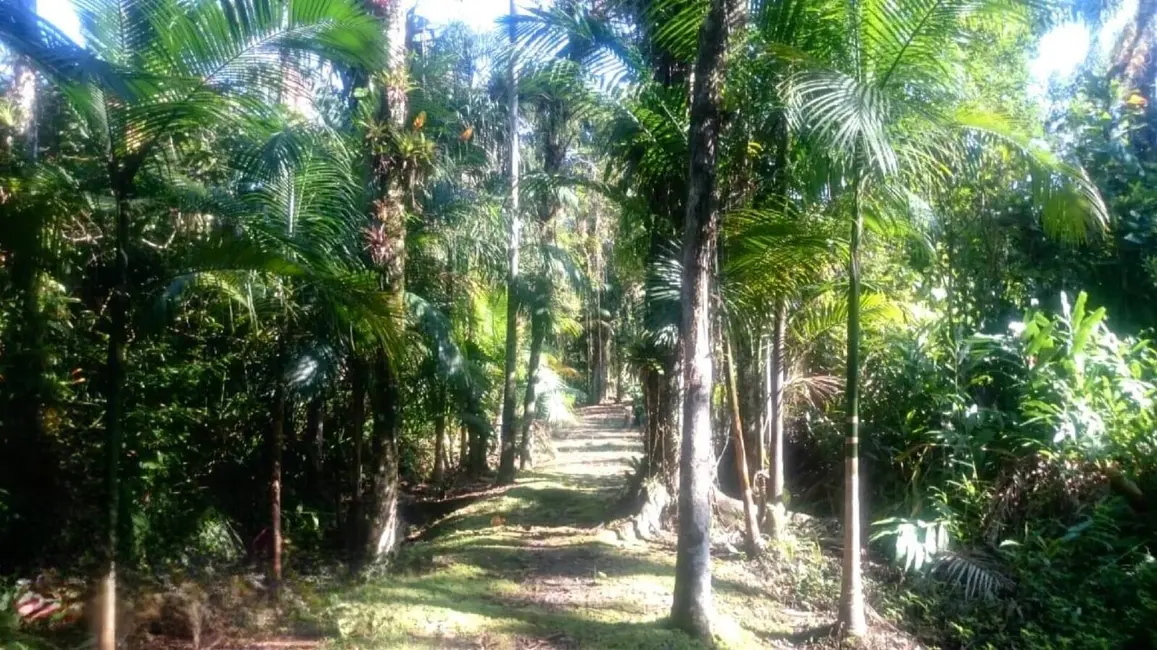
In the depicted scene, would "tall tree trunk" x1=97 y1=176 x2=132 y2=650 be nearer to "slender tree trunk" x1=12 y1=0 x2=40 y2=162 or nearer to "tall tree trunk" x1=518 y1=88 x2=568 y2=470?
"slender tree trunk" x1=12 y1=0 x2=40 y2=162

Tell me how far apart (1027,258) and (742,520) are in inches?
163

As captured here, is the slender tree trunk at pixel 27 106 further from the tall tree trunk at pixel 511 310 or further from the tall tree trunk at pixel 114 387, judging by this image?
the tall tree trunk at pixel 511 310

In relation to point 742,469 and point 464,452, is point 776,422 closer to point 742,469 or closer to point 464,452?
point 742,469

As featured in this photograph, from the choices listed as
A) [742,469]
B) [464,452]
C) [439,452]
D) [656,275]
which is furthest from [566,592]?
[464,452]

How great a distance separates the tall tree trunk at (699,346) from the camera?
17.5 ft

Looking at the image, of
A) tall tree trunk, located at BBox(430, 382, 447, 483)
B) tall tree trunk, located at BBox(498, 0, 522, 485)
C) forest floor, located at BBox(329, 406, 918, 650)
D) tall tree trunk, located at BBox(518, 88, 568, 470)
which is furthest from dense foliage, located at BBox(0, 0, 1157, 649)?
tall tree trunk, located at BBox(518, 88, 568, 470)

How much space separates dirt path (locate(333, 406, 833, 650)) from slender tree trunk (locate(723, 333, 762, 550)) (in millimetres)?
255

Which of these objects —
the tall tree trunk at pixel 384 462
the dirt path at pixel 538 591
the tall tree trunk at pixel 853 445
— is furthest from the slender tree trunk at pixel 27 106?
the tall tree trunk at pixel 853 445

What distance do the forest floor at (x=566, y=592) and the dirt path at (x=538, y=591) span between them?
0.01 metres

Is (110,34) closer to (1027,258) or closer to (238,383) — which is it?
(238,383)

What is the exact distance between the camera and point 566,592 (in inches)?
267

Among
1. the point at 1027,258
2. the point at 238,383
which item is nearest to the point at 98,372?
the point at 238,383

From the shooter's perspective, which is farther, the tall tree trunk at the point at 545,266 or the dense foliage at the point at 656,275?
the tall tree trunk at the point at 545,266

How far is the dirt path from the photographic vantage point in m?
5.62
